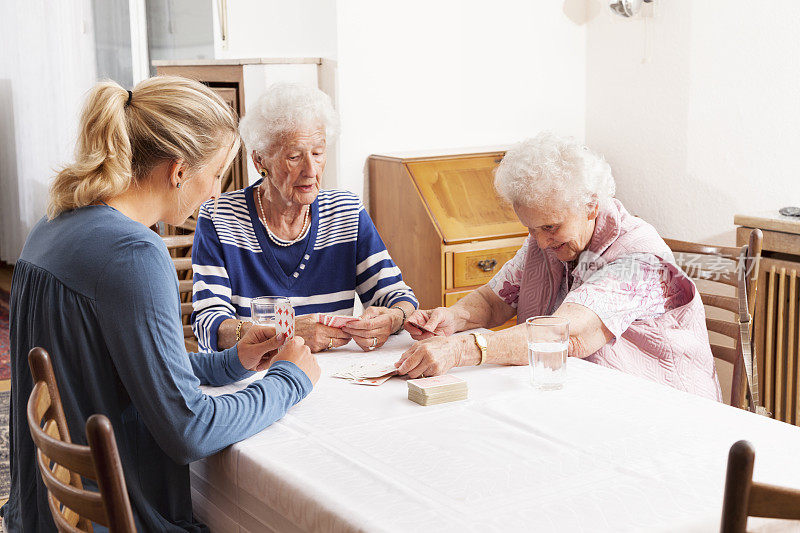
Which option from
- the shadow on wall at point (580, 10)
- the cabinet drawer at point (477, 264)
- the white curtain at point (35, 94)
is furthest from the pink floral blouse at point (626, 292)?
the white curtain at point (35, 94)

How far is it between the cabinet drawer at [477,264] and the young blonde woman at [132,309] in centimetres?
200

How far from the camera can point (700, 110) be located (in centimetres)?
372

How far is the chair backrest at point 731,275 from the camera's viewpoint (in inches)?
88.0

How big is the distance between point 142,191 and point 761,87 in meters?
2.76

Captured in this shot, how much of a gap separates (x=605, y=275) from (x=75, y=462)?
4.21 ft

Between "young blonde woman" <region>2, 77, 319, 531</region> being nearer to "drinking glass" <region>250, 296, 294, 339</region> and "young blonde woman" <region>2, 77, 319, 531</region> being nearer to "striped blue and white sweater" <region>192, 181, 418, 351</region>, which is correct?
"drinking glass" <region>250, 296, 294, 339</region>

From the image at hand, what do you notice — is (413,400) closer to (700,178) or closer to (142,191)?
(142,191)

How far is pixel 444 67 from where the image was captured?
4.02 meters

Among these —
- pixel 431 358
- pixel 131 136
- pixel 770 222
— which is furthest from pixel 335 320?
pixel 770 222

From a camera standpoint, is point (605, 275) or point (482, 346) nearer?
point (482, 346)

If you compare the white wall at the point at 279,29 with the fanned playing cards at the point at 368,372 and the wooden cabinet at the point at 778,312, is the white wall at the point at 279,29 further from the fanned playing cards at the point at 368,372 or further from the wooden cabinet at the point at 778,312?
the fanned playing cards at the point at 368,372

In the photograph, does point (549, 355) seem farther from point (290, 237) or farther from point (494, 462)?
point (290, 237)

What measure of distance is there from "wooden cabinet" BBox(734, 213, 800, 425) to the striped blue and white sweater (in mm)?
1445

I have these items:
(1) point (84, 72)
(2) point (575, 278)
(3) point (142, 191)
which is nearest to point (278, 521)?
(3) point (142, 191)
